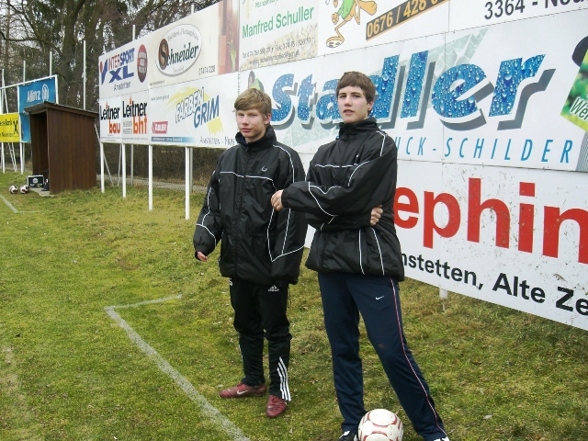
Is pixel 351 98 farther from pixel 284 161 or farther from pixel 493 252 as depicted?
pixel 493 252

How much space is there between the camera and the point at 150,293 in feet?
24.1

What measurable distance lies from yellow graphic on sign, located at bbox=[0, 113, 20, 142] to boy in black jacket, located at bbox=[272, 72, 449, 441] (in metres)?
25.2

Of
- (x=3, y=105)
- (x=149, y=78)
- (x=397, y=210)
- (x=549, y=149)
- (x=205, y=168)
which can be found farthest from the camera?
(x=3, y=105)

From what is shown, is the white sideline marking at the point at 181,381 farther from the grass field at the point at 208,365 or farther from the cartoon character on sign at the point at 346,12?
the cartoon character on sign at the point at 346,12

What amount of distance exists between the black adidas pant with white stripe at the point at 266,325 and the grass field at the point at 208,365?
27 centimetres

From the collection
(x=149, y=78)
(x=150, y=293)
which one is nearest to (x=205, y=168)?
(x=149, y=78)

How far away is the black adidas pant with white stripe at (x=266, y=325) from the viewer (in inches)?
153

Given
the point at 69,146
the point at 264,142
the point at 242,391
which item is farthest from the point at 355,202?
the point at 69,146

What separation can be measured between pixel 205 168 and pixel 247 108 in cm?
1839

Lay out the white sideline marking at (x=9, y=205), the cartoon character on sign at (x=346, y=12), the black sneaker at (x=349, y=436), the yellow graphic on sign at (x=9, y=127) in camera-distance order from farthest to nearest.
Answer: the yellow graphic on sign at (x=9, y=127) < the white sideline marking at (x=9, y=205) < the cartoon character on sign at (x=346, y=12) < the black sneaker at (x=349, y=436)

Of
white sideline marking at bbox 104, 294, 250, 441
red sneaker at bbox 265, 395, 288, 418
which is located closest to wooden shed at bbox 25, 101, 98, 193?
white sideline marking at bbox 104, 294, 250, 441

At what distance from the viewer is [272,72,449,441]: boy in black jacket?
122 inches

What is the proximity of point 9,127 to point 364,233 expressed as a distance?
1069 inches

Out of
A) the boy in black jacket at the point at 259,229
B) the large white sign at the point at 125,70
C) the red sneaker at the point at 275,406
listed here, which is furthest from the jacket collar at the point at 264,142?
the large white sign at the point at 125,70
